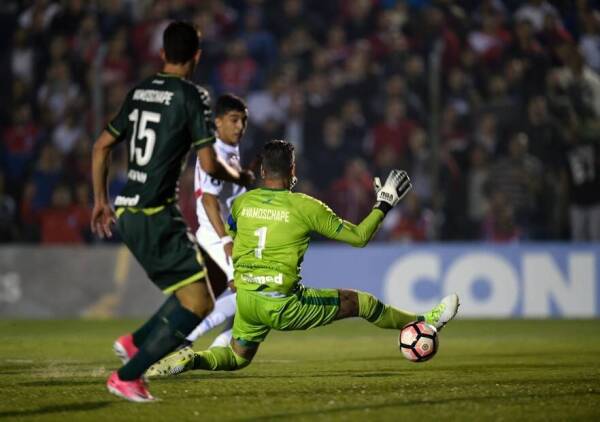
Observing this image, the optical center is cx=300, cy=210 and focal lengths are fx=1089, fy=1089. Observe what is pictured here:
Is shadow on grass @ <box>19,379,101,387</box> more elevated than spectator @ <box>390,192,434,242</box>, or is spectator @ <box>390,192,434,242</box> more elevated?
spectator @ <box>390,192,434,242</box>

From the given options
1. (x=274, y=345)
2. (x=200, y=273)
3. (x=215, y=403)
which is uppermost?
(x=200, y=273)

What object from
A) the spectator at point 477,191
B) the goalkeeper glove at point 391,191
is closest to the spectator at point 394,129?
the spectator at point 477,191

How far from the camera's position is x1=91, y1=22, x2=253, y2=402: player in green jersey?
594 centimetres

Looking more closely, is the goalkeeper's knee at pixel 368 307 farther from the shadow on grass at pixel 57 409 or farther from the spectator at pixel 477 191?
the spectator at pixel 477 191

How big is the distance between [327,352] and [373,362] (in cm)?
130

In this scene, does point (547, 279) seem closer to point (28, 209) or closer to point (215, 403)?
point (28, 209)

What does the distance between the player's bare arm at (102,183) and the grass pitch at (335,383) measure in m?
1.04

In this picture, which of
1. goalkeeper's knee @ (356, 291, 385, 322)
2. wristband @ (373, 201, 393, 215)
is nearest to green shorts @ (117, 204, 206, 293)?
wristband @ (373, 201, 393, 215)

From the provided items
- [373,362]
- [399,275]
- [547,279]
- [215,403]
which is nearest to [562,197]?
[547,279]

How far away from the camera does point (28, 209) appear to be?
15328mm

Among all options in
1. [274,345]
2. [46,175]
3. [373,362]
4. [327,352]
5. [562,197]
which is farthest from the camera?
[46,175]

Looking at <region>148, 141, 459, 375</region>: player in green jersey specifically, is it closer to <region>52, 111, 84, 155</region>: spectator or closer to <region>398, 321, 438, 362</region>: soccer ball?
<region>398, 321, 438, 362</region>: soccer ball

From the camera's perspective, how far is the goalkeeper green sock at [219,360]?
7.12m

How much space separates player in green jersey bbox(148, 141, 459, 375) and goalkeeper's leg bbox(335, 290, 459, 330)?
20 mm
